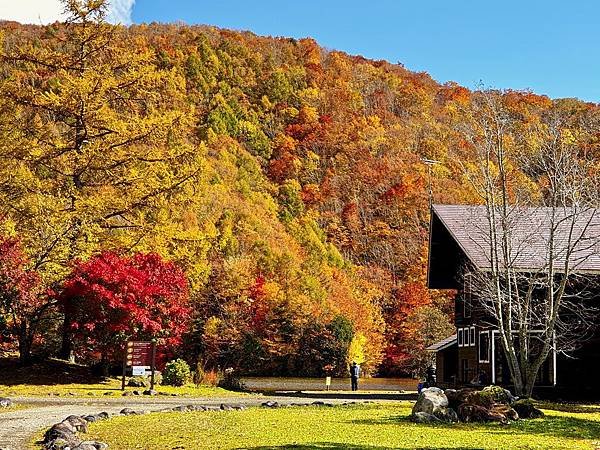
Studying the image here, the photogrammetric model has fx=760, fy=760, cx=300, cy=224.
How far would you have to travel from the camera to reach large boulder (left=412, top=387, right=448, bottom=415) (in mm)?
17094

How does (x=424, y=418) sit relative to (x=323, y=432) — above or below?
above

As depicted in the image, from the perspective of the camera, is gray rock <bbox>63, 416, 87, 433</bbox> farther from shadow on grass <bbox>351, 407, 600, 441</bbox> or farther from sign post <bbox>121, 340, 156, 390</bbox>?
sign post <bbox>121, 340, 156, 390</bbox>

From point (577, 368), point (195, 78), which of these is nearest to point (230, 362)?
point (577, 368)

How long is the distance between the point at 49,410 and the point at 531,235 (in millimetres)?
18800

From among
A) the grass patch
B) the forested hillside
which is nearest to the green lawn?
the grass patch

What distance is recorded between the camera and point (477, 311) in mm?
31969

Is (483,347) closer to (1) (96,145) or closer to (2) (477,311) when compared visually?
(2) (477,311)

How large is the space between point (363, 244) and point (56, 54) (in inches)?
2195

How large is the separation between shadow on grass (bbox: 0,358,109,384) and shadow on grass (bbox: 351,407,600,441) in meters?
14.3

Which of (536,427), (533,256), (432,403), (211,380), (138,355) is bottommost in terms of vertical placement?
(536,427)

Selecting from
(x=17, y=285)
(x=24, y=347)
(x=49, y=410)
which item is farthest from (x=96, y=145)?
(x=49, y=410)

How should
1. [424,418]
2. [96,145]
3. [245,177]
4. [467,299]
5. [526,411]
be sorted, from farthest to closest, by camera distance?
[245,177] < [467,299] < [96,145] < [526,411] < [424,418]

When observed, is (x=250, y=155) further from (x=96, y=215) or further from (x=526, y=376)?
(x=526, y=376)

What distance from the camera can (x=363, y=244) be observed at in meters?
84.0
